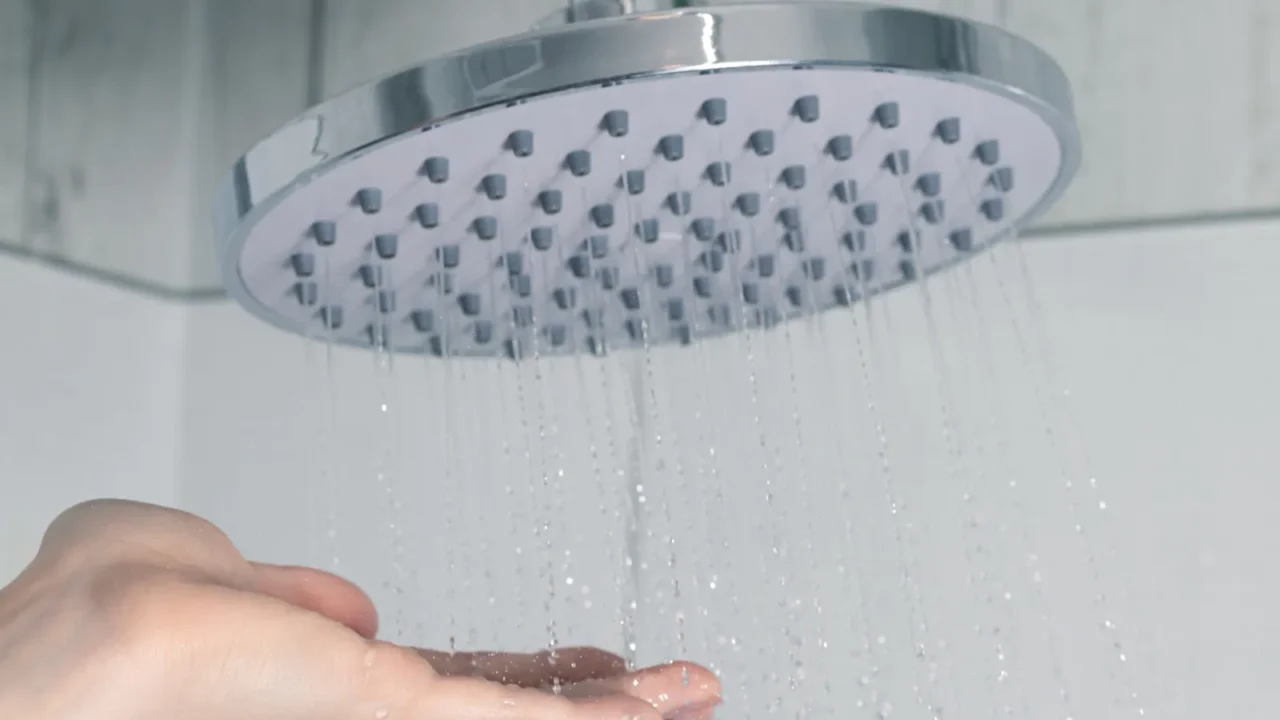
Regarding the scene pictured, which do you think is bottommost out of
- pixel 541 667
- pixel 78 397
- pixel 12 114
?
pixel 541 667

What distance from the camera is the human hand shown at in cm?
43

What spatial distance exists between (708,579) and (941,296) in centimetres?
22

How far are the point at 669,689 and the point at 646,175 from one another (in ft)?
0.68

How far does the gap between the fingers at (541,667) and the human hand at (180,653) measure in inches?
4.9

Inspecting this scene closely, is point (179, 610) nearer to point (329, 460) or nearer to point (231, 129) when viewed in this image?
point (329, 460)

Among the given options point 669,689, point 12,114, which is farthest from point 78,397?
point 669,689

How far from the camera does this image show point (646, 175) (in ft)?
1.56

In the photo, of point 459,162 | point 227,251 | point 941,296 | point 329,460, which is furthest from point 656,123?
point 329,460

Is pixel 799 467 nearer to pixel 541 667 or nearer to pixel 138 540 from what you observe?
pixel 541 667

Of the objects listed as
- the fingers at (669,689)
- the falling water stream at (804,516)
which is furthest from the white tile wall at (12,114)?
the fingers at (669,689)

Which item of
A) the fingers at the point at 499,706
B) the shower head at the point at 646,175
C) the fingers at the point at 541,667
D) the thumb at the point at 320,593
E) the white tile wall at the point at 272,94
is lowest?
the fingers at the point at 541,667

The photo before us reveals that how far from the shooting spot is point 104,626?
44cm

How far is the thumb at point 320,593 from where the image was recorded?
0.57m

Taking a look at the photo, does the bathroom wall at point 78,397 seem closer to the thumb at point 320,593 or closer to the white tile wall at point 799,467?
the white tile wall at point 799,467
